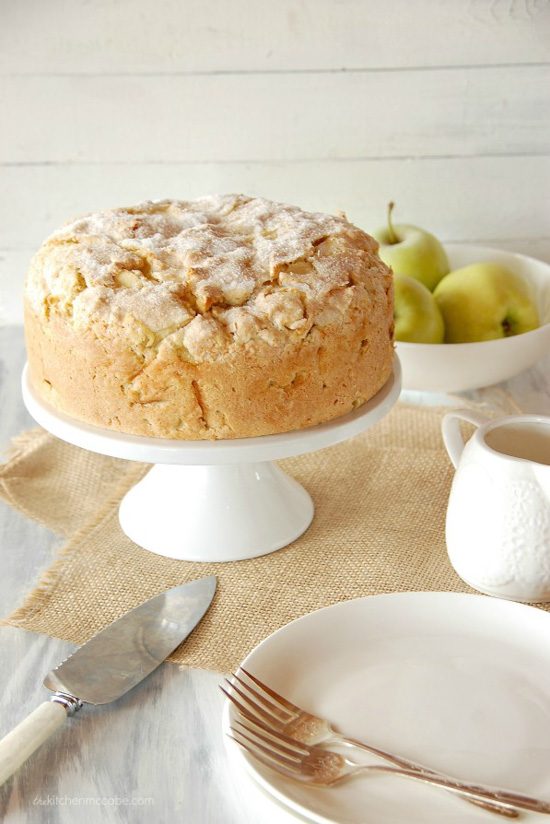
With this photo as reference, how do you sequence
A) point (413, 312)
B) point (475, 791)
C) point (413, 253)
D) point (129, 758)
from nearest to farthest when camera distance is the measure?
point (475, 791) → point (129, 758) → point (413, 312) → point (413, 253)

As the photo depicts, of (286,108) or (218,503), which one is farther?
(286,108)

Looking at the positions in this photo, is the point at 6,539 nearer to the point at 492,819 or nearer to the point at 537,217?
the point at 492,819

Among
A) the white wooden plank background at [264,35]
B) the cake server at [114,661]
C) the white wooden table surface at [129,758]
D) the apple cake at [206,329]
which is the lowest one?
the white wooden table surface at [129,758]

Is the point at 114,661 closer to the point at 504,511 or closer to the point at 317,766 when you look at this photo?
Result: the point at 317,766

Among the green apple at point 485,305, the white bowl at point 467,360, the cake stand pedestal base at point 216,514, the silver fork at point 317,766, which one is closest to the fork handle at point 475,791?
the silver fork at point 317,766

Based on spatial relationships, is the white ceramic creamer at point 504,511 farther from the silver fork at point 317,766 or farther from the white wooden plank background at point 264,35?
the white wooden plank background at point 264,35

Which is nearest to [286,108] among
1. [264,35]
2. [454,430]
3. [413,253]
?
[264,35]

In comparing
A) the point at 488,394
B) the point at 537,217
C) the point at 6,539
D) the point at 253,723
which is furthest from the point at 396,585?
the point at 537,217
